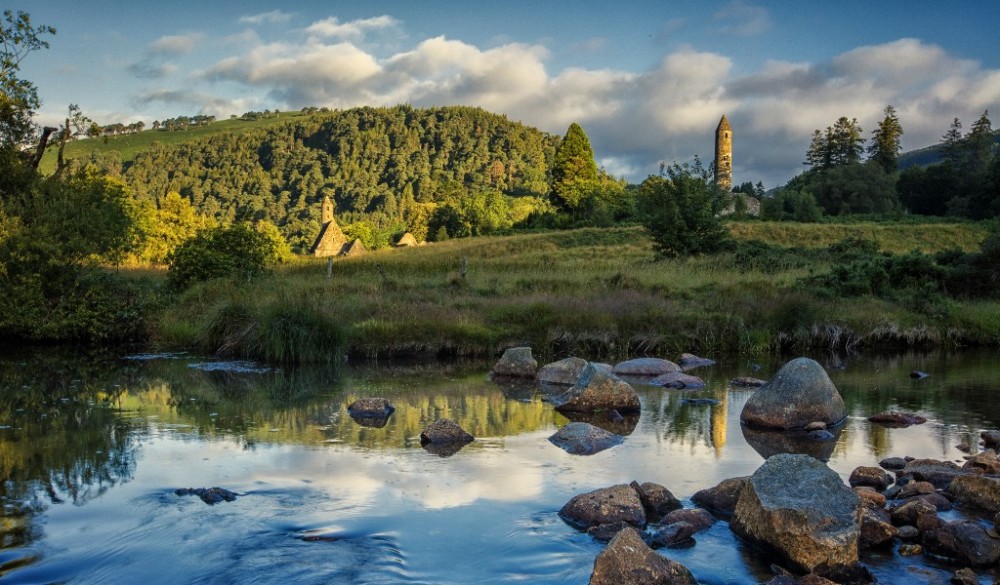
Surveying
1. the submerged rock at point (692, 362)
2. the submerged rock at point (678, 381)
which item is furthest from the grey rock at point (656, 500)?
the submerged rock at point (692, 362)

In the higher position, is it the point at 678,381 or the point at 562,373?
the point at 562,373

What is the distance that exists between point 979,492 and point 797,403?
4167 millimetres

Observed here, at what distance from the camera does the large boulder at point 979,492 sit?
7746 millimetres

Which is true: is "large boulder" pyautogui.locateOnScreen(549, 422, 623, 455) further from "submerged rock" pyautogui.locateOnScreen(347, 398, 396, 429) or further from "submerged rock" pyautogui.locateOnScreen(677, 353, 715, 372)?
"submerged rock" pyautogui.locateOnScreen(677, 353, 715, 372)

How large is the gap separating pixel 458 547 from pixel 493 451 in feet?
11.0

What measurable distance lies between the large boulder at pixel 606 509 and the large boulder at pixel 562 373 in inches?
323

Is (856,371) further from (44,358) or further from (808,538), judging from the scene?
(44,358)

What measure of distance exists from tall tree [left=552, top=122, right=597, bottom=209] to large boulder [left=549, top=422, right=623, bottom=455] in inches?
2893

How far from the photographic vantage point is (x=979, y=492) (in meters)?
7.87

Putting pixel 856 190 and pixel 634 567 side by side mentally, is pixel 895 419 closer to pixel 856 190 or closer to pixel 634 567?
pixel 634 567

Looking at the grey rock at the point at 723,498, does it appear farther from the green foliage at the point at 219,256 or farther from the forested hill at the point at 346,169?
the forested hill at the point at 346,169

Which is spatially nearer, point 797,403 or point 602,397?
point 797,403

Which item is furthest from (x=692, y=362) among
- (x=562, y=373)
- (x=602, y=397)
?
(x=602, y=397)

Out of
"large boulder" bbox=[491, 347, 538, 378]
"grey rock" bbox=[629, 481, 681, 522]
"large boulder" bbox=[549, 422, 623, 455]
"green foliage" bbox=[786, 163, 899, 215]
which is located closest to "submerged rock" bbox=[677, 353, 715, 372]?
"large boulder" bbox=[491, 347, 538, 378]
